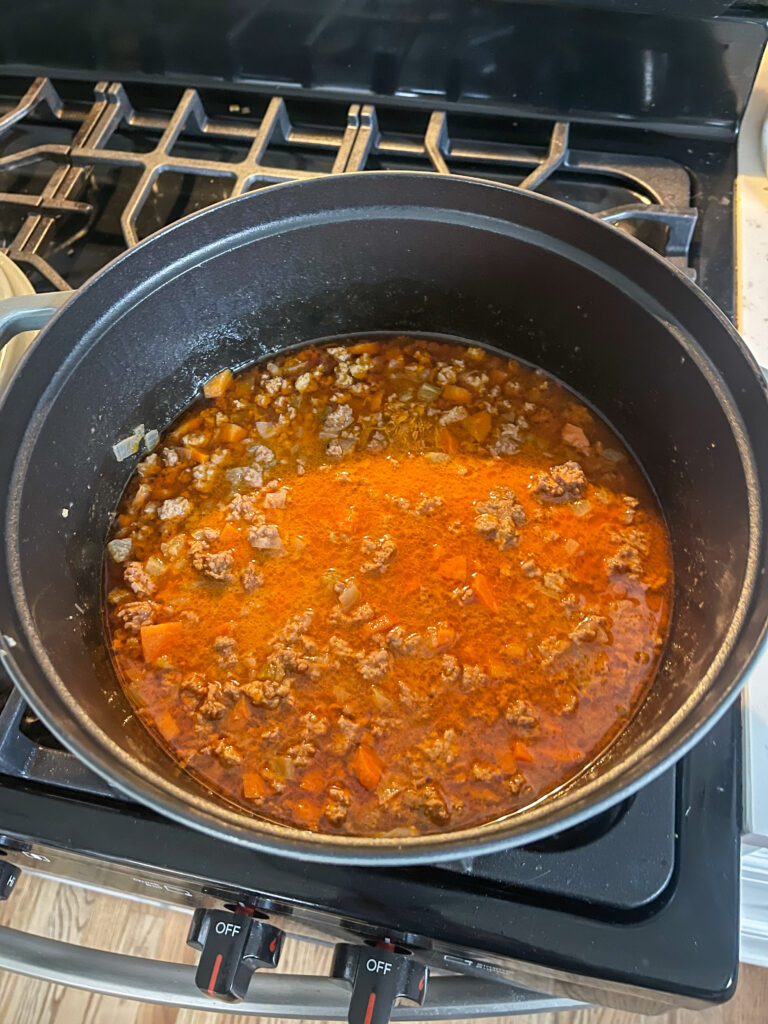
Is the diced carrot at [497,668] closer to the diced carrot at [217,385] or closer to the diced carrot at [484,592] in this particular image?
the diced carrot at [484,592]

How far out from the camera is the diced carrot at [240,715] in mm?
1260

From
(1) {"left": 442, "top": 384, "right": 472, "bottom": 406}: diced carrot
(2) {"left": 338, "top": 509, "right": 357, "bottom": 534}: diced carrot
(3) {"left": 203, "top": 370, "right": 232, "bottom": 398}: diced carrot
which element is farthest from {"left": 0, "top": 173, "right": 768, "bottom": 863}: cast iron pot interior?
(2) {"left": 338, "top": 509, "right": 357, "bottom": 534}: diced carrot

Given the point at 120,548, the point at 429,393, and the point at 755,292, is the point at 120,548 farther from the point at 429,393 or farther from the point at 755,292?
the point at 755,292

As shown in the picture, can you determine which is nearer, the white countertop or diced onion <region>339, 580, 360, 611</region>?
the white countertop

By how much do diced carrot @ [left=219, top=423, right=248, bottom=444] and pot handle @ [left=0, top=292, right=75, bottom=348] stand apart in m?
0.42

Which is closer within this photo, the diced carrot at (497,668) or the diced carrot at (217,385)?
→ the diced carrot at (497,668)

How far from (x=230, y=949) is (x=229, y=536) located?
644mm

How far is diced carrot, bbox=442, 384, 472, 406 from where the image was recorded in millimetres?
1554

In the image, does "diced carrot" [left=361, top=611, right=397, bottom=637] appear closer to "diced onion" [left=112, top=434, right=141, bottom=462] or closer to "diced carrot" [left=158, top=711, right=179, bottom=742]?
"diced carrot" [left=158, top=711, right=179, bottom=742]

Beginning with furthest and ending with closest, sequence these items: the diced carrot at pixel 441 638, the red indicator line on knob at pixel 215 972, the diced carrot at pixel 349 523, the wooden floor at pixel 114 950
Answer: the wooden floor at pixel 114 950
the diced carrot at pixel 349 523
the diced carrot at pixel 441 638
the red indicator line on knob at pixel 215 972

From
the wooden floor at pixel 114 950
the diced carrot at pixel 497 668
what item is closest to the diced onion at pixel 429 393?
the diced carrot at pixel 497 668

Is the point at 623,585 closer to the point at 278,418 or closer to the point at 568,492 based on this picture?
the point at 568,492

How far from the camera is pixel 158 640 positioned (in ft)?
4.41

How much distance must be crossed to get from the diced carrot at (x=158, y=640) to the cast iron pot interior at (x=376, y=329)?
2.7 inches
